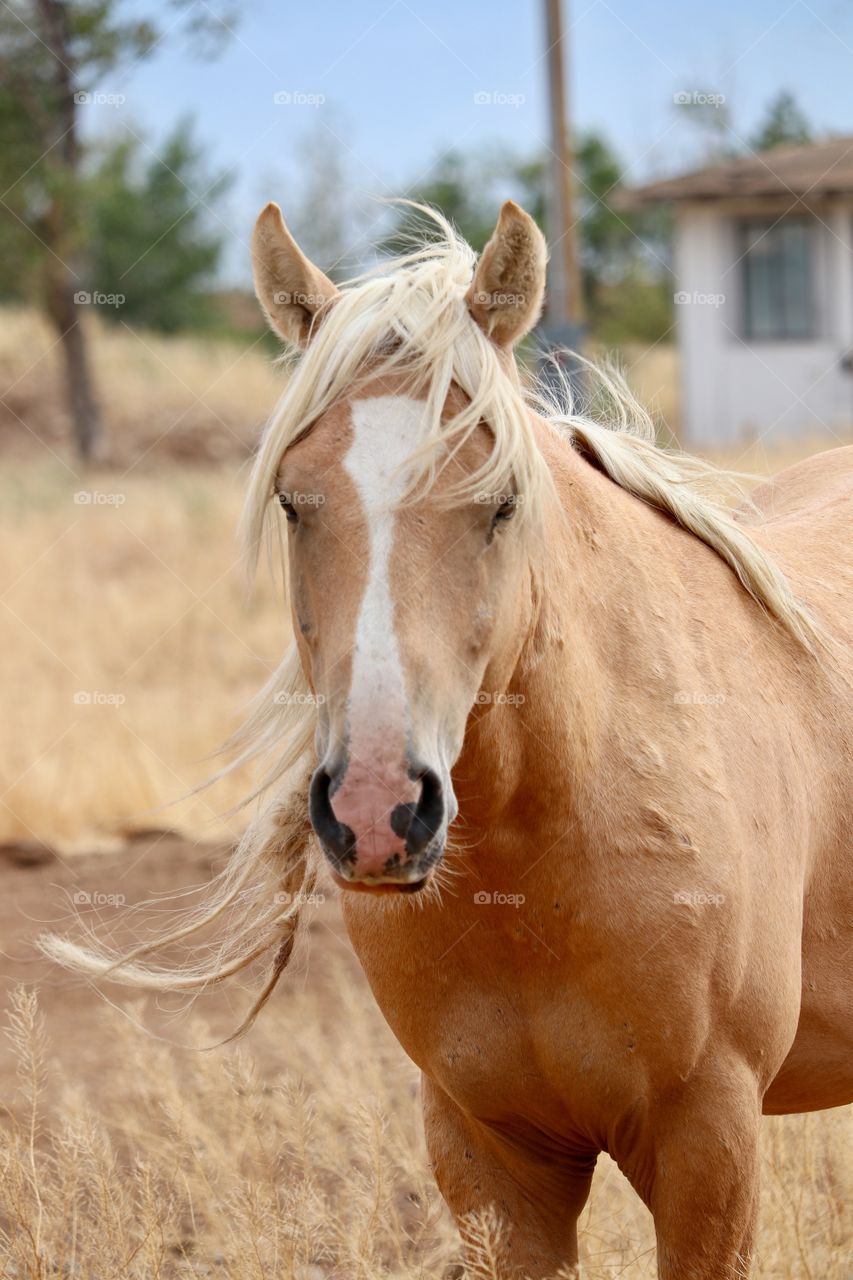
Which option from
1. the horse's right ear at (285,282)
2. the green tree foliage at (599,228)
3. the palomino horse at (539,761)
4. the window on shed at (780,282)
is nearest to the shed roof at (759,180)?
the window on shed at (780,282)

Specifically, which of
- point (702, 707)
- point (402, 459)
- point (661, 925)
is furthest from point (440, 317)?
point (661, 925)

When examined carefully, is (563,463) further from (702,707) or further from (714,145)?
(714,145)

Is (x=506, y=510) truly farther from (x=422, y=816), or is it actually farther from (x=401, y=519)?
(x=422, y=816)

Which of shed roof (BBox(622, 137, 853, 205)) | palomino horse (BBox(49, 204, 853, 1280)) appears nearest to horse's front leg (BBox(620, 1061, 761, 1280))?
palomino horse (BBox(49, 204, 853, 1280))

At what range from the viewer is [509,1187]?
9.10 ft

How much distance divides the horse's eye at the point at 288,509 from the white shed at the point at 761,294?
18.5m

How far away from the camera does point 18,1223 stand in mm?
2902

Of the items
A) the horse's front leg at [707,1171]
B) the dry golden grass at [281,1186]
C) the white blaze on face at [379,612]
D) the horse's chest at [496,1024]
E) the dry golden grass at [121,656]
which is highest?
the white blaze on face at [379,612]

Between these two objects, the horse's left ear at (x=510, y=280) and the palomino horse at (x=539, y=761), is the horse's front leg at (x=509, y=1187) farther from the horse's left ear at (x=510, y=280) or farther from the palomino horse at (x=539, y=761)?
the horse's left ear at (x=510, y=280)

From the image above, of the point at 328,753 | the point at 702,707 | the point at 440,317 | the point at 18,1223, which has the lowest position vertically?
the point at 18,1223

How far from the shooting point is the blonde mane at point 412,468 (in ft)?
7.30

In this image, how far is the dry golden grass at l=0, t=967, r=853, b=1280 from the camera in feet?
9.49

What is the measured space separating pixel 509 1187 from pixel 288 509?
1436 mm

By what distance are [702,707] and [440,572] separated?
702 millimetres
